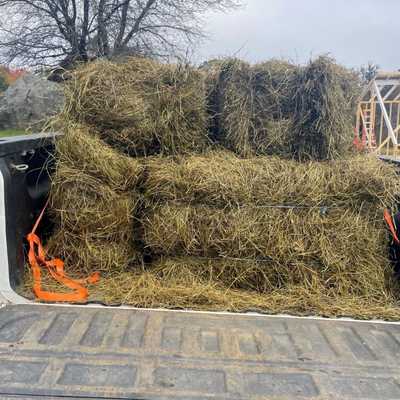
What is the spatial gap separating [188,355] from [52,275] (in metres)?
1.18

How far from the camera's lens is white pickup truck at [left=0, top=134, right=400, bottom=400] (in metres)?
1.58

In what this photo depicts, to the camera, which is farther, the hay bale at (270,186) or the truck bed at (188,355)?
the hay bale at (270,186)

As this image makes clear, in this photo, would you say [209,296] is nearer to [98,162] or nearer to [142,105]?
[98,162]

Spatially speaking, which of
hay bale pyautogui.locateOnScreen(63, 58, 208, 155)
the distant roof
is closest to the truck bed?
hay bale pyautogui.locateOnScreen(63, 58, 208, 155)

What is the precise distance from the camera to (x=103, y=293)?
2.50 metres

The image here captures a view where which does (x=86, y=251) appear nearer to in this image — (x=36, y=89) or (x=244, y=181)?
(x=244, y=181)

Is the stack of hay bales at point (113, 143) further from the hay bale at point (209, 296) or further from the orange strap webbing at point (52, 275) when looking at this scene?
the hay bale at point (209, 296)

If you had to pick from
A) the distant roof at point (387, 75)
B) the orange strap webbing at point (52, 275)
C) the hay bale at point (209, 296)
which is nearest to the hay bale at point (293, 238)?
the hay bale at point (209, 296)

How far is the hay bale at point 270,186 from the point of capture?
8.96 ft

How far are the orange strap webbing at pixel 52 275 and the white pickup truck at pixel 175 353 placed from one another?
0.11 meters

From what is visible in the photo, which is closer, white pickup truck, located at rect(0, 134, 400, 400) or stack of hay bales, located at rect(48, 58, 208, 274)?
white pickup truck, located at rect(0, 134, 400, 400)

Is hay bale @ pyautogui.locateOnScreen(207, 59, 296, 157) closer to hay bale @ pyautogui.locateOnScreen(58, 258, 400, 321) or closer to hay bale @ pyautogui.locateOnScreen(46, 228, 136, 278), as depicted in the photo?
hay bale @ pyautogui.locateOnScreen(58, 258, 400, 321)

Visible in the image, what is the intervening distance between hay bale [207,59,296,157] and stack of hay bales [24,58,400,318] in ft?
0.44

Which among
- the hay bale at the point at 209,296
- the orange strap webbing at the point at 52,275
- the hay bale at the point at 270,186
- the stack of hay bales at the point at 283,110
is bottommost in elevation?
the hay bale at the point at 209,296
